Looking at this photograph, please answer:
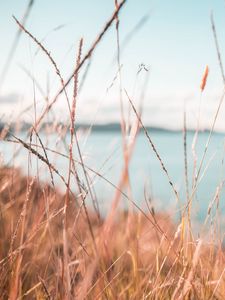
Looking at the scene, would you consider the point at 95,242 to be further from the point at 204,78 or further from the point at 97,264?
the point at 204,78

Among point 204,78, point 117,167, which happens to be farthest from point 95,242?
point 117,167

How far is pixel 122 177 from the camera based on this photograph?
44cm

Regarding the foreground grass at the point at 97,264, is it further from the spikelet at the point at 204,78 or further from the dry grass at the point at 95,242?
the spikelet at the point at 204,78

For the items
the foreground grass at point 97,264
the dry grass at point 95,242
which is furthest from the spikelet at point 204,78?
the foreground grass at point 97,264

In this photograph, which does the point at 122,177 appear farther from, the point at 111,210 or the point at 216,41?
the point at 216,41

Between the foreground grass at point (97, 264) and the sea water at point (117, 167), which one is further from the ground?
the sea water at point (117, 167)

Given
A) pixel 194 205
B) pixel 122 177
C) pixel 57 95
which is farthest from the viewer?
pixel 194 205

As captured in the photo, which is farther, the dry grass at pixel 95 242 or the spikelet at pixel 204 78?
the spikelet at pixel 204 78

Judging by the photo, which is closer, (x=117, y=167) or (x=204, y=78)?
(x=204, y=78)

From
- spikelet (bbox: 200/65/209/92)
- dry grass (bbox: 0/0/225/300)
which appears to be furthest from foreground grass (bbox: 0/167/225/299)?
spikelet (bbox: 200/65/209/92)

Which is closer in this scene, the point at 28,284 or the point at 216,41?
the point at 216,41

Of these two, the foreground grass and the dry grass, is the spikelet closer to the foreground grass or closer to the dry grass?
the dry grass

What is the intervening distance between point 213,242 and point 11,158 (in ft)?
2.51

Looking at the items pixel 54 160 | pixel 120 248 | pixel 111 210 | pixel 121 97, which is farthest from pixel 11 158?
pixel 120 248
